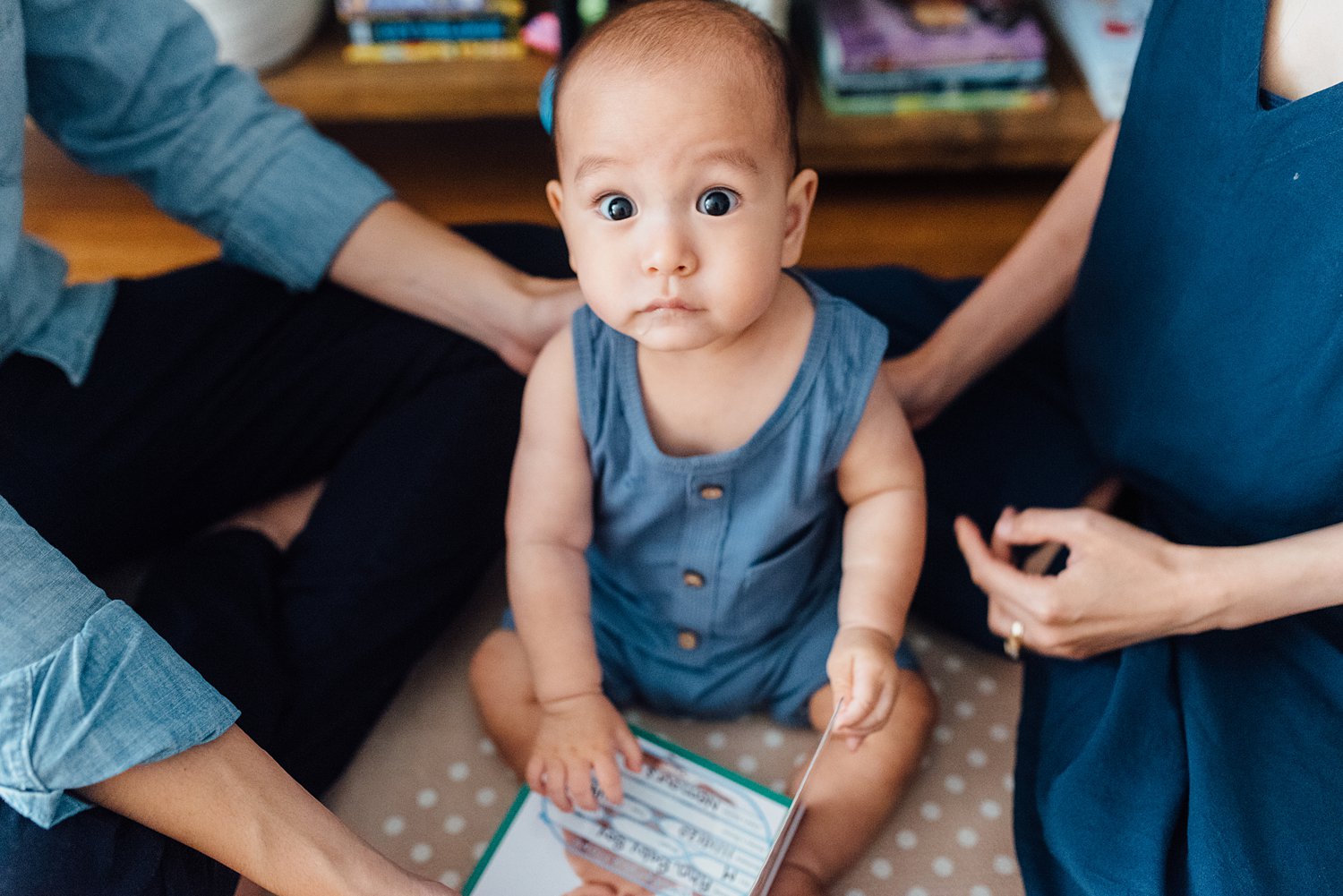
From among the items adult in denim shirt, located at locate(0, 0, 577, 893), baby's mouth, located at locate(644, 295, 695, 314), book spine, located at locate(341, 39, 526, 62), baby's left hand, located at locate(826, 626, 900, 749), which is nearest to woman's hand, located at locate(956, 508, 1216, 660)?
baby's left hand, located at locate(826, 626, 900, 749)

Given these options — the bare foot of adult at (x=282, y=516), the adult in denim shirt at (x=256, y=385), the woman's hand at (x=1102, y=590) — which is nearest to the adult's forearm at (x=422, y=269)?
the adult in denim shirt at (x=256, y=385)

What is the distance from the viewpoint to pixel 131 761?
640 mm

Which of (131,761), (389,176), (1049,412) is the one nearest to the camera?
(131,761)

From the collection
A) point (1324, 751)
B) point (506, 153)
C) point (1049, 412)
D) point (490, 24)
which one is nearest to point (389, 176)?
point (506, 153)

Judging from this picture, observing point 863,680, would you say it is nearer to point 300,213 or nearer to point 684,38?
point 684,38

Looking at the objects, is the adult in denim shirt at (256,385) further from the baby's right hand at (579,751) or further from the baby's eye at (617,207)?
the baby's eye at (617,207)

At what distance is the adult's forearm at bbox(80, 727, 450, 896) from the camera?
667 mm

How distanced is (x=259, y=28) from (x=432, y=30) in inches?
8.4

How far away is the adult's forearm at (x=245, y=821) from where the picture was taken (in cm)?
67

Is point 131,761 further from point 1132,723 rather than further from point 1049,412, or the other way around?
point 1049,412

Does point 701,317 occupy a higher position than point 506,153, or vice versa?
point 701,317

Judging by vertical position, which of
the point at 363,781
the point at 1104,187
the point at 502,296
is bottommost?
the point at 363,781

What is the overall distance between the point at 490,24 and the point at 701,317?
3.12 feet

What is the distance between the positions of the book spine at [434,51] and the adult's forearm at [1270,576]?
3.58ft
